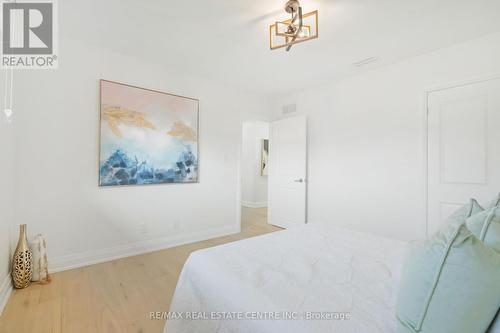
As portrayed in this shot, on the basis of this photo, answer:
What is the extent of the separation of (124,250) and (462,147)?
391 cm

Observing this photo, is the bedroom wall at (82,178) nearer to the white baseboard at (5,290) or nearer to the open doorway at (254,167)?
the white baseboard at (5,290)

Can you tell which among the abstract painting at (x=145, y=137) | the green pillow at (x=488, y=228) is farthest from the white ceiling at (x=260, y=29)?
the green pillow at (x=488, y=228)

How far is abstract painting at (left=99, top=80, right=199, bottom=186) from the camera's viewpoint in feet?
8.88

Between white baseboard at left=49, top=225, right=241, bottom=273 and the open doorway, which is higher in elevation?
the open doorway

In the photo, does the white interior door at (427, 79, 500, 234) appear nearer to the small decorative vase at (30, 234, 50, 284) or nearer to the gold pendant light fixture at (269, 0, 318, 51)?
the gold pendant light fixture at (269, 0, 318, 51)

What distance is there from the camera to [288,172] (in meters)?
4.13

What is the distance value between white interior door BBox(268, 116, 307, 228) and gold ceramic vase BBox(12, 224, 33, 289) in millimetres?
3295

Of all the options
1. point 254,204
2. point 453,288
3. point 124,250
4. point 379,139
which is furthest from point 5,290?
point 254,204

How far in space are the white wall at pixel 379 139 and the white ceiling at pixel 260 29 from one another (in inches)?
8.3

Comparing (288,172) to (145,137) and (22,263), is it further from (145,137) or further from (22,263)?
(22,263)

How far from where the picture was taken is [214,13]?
2045mm

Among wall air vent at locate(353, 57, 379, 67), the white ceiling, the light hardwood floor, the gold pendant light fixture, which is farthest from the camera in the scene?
wall air vent at locate(353, 57, 379, 67)

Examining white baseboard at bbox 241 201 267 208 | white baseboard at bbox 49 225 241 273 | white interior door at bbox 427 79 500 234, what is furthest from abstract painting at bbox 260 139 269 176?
white interior door at bbox 427 79 500 234

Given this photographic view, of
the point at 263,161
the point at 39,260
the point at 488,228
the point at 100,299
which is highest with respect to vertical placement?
the point at 263,161
